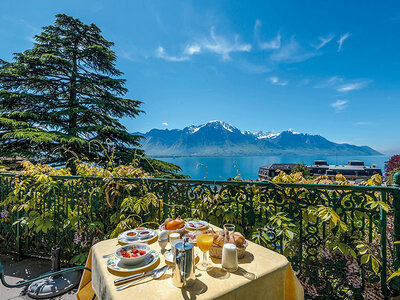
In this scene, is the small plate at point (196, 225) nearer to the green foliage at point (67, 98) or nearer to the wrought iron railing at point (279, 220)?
the wrought iron railing at point (279, 220)

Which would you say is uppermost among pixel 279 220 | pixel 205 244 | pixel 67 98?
pixel 67 98

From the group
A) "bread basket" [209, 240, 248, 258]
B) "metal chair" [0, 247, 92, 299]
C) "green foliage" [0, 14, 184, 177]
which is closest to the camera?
"bread basket" [209, 240, 248, 258]

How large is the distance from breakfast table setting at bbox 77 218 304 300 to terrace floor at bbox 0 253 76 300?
1593mm

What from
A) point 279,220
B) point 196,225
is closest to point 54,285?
point 196,225

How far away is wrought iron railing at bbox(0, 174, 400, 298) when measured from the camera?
1881 mm

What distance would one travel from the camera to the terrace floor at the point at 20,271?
2088mm

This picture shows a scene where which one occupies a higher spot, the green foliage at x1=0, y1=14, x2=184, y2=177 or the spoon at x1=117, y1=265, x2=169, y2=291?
the green foliage at x1=0, y1=14, x2=184, y2=177

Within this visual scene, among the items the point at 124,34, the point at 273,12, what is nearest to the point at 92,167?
the point at 124,34

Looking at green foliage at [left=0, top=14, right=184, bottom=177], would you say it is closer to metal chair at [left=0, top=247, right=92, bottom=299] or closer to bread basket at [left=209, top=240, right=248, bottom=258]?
metal chair at [left=0, top=247, right=92, bottom=299]

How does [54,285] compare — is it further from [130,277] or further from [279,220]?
[279,220]

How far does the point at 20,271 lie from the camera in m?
2.59

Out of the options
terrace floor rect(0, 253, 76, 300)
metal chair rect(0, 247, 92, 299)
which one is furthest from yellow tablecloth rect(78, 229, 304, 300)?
terrace floor rect(0, 253, 76, 300)

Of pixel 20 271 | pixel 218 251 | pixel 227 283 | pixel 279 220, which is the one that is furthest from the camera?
pixel 20 271

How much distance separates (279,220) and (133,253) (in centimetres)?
155
